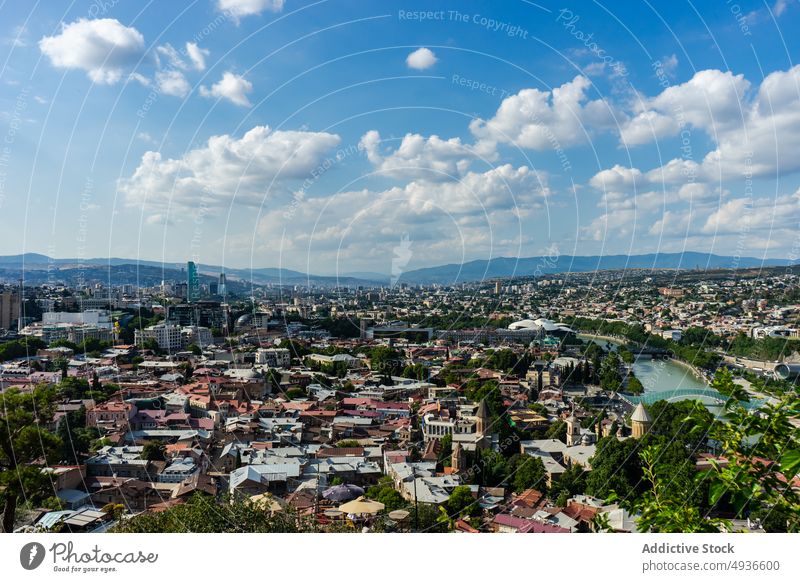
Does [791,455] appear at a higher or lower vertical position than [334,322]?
higher

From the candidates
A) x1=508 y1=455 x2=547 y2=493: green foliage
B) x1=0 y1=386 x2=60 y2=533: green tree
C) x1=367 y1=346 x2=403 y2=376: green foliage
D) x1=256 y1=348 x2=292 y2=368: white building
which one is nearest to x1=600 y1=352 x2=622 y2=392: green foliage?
x1=367 y1=346 x2=403 y2=376: green foliage

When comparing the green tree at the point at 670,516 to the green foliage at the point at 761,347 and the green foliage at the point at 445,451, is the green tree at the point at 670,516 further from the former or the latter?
the green foliage at the point at 761,347

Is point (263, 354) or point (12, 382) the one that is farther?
point (263, 354)

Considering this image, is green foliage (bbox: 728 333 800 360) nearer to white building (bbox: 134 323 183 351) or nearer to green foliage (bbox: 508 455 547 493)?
green foliage (bbox: 508 455 547 493)

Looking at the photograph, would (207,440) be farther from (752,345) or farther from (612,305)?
(612,305)

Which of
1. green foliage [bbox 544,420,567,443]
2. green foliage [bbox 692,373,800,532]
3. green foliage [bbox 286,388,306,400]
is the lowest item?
green foliage [bbox 286,388,306,400]

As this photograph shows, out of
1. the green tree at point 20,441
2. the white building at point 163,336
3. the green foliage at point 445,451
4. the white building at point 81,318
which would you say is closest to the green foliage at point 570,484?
the green foliage at point 445,451
